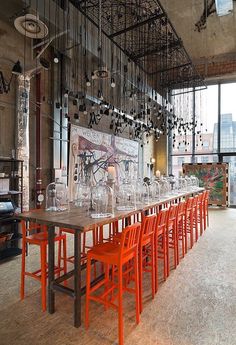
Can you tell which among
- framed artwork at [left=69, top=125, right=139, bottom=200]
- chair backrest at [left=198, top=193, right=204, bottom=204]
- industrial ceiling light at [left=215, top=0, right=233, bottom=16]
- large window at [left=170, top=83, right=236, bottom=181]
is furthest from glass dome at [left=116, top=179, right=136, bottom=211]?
large window at [left=170, top=83, right=236, bottom=181]

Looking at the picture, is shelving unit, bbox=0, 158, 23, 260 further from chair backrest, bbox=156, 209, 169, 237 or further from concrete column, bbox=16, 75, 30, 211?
chair backrest, bbox=156, 209, 169, 237

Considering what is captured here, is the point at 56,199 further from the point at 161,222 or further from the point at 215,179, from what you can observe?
the point at 215,179

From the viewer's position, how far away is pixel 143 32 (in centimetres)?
614

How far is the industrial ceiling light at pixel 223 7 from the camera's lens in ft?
16.5

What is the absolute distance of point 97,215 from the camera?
2.48 metres

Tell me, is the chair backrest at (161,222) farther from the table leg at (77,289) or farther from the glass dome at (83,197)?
the table leg at (77,289)

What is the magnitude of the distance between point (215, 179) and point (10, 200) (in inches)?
303

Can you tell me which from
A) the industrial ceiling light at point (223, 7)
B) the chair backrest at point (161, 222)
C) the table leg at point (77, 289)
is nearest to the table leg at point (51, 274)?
the table leg at point (77, 289)

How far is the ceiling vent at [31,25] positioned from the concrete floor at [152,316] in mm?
3460

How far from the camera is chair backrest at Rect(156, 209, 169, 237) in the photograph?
299 centimetres

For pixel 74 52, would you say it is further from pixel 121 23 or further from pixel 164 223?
pixel 164 223

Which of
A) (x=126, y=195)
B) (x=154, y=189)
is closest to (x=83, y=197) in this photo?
(x=126, y=195)

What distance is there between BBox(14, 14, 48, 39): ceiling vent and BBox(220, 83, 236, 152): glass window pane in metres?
7.88

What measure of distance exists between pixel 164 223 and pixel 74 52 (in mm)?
4340
